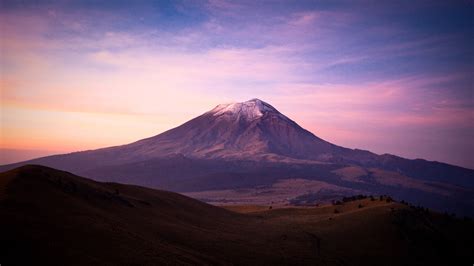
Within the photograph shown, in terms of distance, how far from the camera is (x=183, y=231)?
23.7m

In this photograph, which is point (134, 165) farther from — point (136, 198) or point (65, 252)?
point (65, 252)

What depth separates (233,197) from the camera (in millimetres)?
110500

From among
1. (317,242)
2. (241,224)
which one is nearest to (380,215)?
(317,242)

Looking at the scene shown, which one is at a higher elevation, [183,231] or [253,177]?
[253,177]

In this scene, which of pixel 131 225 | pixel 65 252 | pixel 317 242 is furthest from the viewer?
pixel 317 242

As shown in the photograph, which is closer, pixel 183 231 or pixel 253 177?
pixel 183 231

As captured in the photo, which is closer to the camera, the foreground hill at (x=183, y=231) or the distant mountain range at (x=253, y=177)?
the foreground hill at (x=183, y=231)

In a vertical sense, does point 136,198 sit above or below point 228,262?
above

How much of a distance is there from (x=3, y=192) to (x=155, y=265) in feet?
27.9

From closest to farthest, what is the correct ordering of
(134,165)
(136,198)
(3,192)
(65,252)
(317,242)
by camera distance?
1. (65,252)
2. (3,192)
3. (317,242)
4. (136,198)
5. (134,165)

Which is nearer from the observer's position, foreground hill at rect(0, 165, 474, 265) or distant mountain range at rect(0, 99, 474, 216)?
foreground hill at rect(0, 165, 474, 265)

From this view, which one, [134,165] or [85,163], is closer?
[134,165]

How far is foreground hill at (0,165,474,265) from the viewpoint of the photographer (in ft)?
51.1

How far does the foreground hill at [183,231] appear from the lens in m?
15.6
